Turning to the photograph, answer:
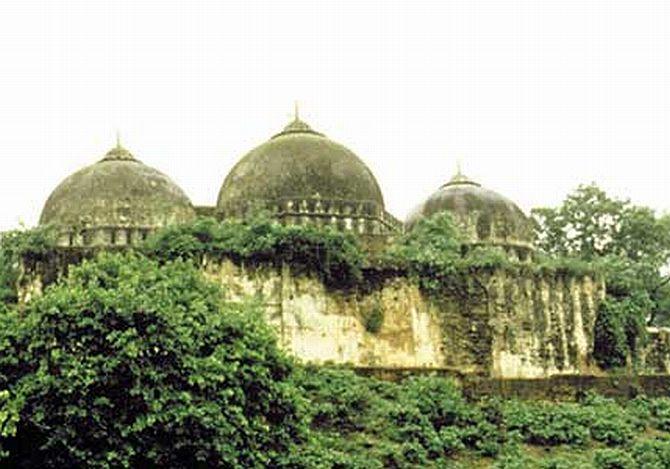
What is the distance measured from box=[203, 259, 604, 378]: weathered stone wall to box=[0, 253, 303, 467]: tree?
25.8 feet

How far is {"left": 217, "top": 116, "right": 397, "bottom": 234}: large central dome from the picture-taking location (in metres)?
27.5

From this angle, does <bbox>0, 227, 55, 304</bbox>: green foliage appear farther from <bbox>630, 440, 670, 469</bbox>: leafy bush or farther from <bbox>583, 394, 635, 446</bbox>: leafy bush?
<bbox>630, 440, 670, 469</bbox>: leafy bush

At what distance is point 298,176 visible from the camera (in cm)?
2781

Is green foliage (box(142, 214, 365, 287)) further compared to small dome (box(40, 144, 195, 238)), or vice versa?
small dome (box(40, 144, 195, 238))

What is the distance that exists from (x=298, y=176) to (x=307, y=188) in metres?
0.34

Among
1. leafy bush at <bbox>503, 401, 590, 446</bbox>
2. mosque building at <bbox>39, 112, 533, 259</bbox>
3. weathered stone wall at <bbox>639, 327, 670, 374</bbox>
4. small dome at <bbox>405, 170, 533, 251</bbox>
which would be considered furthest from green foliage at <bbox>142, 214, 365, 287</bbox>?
weathered stone wall at <bbox>639, 327, 670, 374</bbox>

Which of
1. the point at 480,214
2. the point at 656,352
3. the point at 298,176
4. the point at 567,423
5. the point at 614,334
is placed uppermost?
the point at 298,176

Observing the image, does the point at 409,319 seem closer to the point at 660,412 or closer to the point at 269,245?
the point at 269,245

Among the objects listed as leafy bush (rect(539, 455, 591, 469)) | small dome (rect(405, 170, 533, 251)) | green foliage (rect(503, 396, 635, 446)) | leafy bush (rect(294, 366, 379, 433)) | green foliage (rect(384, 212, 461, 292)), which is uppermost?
small dome (rect(405, 170, 533, 251))

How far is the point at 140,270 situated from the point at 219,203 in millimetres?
10630

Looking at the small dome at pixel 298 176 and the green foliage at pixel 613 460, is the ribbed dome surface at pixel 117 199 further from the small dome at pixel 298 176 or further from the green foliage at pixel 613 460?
the green foliage at pixel 613 460

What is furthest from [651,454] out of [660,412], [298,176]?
[298,176]

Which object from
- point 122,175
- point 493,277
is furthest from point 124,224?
point 493,277

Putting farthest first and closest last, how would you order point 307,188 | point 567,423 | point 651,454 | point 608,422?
point 307,188, point 608,422, point 567,423, point 651,454
